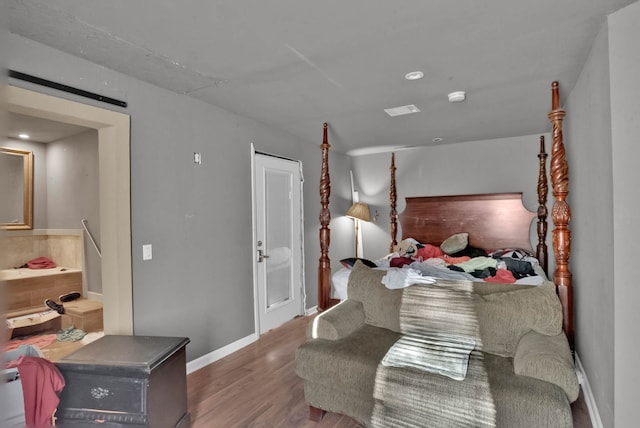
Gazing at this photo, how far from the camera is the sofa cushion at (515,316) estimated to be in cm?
218

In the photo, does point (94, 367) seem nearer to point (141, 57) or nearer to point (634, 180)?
point (141, 57)

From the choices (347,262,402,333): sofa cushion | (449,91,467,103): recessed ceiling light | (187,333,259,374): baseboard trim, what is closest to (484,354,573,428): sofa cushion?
(347,262,402,333): sofa cushion

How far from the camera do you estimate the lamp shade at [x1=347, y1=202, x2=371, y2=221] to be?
5.43 m

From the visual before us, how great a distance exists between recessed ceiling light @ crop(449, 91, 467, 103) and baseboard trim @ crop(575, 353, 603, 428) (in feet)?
7.87

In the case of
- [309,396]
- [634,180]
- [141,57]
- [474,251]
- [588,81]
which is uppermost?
[141,57]

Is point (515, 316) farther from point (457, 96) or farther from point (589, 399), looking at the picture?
point (457, 96)

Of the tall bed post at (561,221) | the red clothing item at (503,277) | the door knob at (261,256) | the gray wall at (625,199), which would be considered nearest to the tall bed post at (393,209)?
the red clothing item at (503,277)

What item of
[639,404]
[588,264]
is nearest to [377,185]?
[588,264]

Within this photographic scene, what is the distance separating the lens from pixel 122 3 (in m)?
1.76

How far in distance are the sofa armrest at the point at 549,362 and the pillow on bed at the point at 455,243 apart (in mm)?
2540

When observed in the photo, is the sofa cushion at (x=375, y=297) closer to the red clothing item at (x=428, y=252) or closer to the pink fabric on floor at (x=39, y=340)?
the red clothing item at (x=428, y=252)

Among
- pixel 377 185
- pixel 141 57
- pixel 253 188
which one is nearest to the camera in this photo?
pixel 141 57

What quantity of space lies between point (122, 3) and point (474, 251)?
4.40m

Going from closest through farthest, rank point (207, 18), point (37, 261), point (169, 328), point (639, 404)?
point (639, 404) → point (207, 18) → point (169, 328) → point (37, 261)
